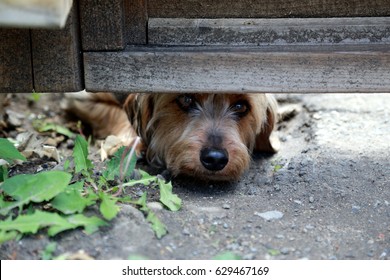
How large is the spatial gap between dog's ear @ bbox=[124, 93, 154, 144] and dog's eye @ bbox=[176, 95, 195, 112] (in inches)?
9.6

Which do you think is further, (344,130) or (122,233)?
(344,130)

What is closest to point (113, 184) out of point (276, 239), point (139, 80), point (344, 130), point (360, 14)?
point (139, 80)

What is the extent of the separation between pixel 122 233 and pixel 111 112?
3018 mm

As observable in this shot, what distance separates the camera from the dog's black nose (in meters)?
4.12

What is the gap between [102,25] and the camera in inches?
145

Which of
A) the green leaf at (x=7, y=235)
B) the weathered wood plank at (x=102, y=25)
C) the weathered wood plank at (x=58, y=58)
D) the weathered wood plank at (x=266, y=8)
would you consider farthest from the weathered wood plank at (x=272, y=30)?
the green leaf at (x=7, y=235)

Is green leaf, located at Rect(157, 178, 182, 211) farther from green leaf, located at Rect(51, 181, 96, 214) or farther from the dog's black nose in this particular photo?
the dog's black nose

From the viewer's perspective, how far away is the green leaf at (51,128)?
537 centimetres

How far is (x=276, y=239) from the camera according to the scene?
3.31 metres

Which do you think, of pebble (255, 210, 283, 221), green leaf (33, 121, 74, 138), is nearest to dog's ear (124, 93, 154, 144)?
green leaf (33, 121, 74, 138)

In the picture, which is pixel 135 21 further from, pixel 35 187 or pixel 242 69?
pixel 35 187

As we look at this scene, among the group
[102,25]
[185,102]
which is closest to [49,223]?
[102,25]

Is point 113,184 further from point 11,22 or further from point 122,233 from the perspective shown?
point 11,22

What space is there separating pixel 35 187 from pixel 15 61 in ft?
2.79
